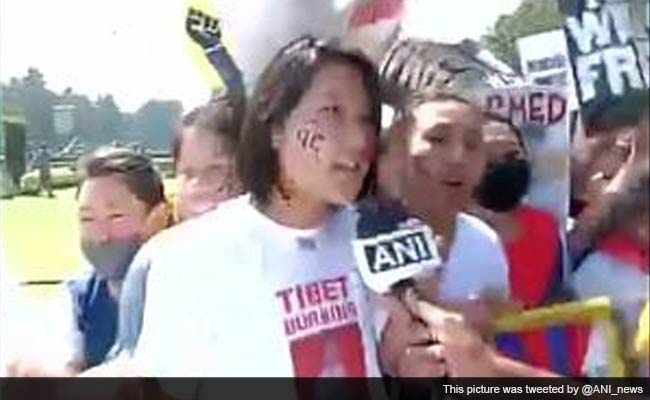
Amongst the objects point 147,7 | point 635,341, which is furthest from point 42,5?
point 635,341

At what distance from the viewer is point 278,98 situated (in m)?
2.43

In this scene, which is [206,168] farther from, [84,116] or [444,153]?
[444,153]

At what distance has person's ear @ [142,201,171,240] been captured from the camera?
248 cm

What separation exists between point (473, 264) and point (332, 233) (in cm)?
28

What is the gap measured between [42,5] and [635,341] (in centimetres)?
133

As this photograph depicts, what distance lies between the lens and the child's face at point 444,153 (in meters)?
2.42

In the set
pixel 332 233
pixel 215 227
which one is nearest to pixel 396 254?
pixel 332 233

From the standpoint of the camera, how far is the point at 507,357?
96.1 inches

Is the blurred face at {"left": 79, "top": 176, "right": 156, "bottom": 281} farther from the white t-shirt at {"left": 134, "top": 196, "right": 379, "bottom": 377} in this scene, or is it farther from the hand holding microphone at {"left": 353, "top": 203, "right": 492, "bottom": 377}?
the hand holding microphone at {"left": 353, "top": 203, "right": 492, "bottom": 377}

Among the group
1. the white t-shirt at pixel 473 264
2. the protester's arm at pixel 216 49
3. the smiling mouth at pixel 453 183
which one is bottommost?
the white t-shirt at pixel 473 264

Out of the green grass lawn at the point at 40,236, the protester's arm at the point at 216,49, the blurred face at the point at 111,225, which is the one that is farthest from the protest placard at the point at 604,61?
the green grass lawn at the point at 40,236

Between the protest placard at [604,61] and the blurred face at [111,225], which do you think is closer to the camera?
the protest placard at [604,61]

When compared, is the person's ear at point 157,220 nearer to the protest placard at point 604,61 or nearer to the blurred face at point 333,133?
the blurred face at point 333,133

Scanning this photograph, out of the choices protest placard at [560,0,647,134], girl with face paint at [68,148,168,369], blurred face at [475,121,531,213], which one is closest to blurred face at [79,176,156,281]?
girl with face paint at [68,148,168,369]
